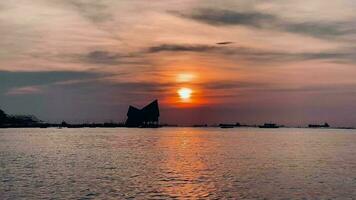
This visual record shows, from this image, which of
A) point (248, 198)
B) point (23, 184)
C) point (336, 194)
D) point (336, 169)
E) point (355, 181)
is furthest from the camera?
point (336, 169)

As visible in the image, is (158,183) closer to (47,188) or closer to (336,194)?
(47,188)

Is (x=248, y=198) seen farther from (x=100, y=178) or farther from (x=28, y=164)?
(x=28, y=164)

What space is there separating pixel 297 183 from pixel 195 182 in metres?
12.2

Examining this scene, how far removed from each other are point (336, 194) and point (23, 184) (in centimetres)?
3421

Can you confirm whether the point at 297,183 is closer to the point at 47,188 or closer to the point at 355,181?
the point at 355,181

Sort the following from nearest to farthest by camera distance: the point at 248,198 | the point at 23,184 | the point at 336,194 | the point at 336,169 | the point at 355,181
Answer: the point at 248,198
the point at 336,194
the point at 23,184
the point at 355,181
the point at 336,169

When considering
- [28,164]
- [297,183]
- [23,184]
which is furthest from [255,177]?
[28,164]

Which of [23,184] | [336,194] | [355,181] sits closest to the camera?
[336,194]

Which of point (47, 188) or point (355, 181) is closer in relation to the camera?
point (47, 188)

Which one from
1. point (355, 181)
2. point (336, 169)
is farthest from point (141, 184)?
point (336, 169)

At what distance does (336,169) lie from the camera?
78.6 m

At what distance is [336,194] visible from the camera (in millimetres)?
51500

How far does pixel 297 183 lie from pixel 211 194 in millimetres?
14432

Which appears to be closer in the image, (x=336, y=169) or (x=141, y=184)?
(x=141, y=184)
